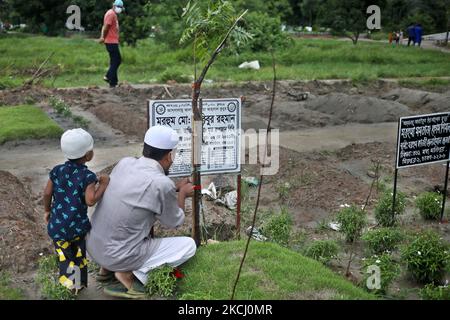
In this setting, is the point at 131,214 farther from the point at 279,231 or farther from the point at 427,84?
the point at 427,84

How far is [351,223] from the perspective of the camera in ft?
21.3

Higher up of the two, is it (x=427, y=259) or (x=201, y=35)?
(x=201, y=35)

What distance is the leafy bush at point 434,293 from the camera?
189 inches

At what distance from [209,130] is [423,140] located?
2.95 metres

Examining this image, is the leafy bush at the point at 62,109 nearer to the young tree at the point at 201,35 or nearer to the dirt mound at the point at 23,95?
the dirt mound at the point at 23,95

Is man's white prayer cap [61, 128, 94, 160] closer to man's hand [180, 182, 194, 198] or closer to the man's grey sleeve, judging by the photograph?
the man's grey sleeve

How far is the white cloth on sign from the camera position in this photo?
4.53m

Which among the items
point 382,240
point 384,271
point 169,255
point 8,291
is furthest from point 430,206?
point 8,291

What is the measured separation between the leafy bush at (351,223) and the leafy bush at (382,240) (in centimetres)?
33

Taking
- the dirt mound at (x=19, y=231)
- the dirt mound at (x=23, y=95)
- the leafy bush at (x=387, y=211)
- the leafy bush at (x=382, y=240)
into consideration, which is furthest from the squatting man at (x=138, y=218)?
the dirt mound at (x=23, y=95)

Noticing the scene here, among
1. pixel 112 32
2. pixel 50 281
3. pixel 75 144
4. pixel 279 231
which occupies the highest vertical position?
pixel 112 32

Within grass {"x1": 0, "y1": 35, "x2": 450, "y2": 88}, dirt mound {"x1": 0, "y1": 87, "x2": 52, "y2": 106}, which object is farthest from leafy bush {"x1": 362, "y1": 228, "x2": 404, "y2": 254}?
grass {"x1": 0, "y1": 35, "x2": 450, "y2": 88}
